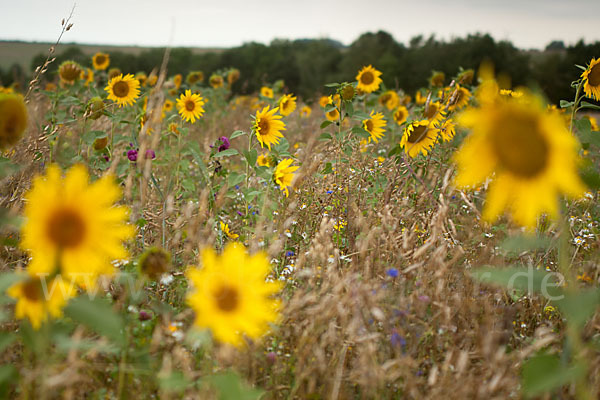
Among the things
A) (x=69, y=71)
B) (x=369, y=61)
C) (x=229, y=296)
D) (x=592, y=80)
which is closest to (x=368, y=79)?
(x=592, y=80)

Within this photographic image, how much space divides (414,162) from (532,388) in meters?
2.20

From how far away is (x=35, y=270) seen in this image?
1075 mm

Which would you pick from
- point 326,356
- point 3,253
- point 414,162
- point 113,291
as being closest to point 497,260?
point 326,356

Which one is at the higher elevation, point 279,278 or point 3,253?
point 3,253

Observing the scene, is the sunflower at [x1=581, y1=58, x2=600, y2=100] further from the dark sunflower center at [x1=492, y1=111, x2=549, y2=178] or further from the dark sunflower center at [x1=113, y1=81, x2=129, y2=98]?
the dark sunflower center at [x1=113, y1=81, x2=129, y2=98]

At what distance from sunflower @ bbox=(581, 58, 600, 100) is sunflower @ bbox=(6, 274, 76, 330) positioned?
298 centimetres

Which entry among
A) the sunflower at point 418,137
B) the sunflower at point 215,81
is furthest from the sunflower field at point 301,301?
the sunflower at point 215,81

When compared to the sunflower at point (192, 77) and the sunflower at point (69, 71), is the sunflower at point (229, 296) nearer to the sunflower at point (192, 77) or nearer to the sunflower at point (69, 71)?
the sunflower at point (69, 71)

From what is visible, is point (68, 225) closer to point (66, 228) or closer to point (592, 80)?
Result: point (66, 228)

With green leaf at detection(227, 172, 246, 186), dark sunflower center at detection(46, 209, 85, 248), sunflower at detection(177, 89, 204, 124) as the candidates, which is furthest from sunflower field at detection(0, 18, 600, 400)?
sunflower at detection(177, 89, 204, 124)

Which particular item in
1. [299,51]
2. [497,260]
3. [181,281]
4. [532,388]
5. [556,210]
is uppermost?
[299,51]

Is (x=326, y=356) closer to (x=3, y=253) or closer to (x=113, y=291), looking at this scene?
(x=113, y=291)

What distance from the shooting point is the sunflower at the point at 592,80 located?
2.64 m

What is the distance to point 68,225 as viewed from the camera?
108cm
